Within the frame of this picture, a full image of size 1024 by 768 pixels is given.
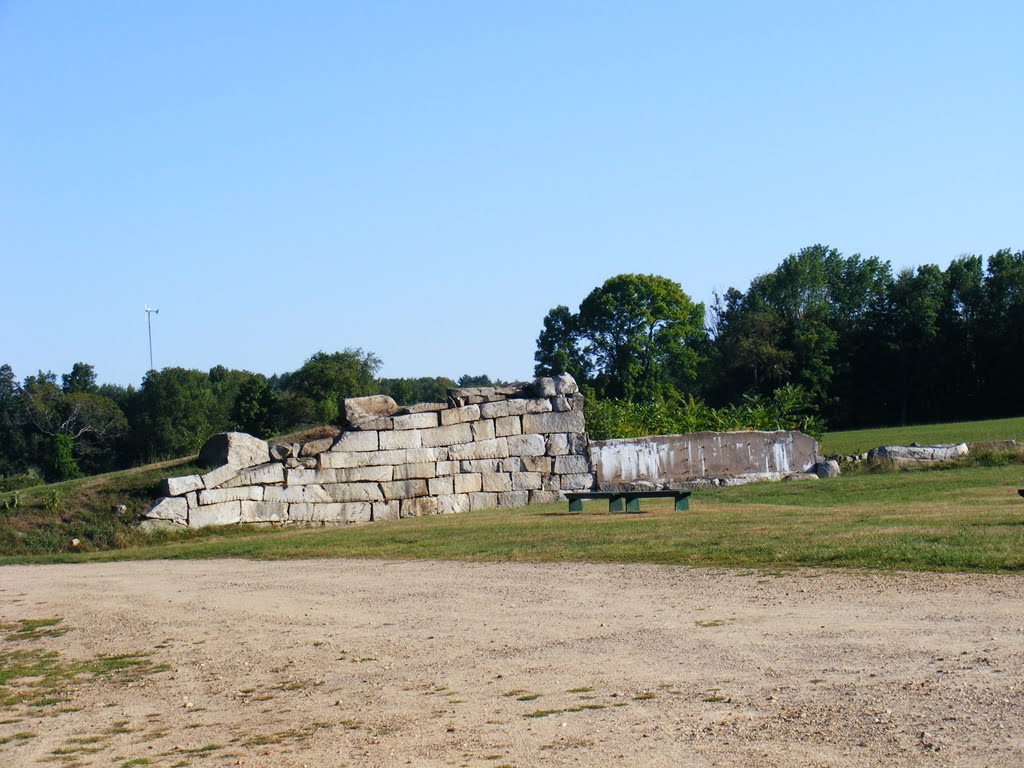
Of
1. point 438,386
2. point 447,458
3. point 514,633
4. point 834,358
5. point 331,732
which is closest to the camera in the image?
point 331,732

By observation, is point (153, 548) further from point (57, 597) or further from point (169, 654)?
point (169, 654)

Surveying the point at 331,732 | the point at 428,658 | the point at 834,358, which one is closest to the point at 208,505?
the point at 428,658

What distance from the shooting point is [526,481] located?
22.9 metres

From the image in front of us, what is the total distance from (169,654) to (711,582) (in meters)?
4.87

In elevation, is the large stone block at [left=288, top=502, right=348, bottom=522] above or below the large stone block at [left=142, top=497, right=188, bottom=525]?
below

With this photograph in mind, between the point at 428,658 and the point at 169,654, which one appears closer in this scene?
the point at 428,658

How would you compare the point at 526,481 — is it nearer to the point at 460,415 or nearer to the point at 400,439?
the point at 460,415

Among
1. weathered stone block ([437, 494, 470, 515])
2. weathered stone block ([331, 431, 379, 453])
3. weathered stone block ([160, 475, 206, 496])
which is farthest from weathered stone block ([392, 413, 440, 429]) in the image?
weathered stone block ([160, 475, 206, 496])

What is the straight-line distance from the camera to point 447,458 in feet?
72.5

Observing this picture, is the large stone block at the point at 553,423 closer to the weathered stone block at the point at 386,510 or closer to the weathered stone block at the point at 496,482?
the weathered stone block at the point at 496,482

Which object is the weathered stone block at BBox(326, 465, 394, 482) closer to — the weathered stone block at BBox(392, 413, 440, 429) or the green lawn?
the weathered stone block at BBox(392, 413, 440, 429)

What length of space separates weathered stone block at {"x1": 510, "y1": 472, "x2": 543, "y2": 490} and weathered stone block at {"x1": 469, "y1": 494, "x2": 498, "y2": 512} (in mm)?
507

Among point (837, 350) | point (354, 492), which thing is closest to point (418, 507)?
point (354, 492)

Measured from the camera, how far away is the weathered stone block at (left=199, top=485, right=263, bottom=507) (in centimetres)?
1986
